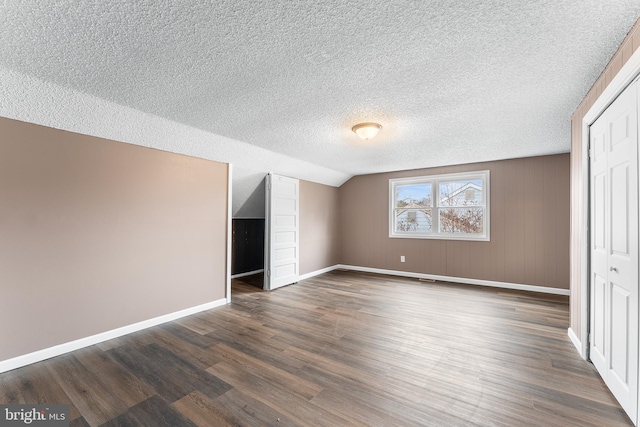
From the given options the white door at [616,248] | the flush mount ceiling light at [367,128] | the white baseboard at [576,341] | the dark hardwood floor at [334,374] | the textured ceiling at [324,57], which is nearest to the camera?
the textured ceiling at [324,57]

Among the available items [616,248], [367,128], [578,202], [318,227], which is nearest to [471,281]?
[578,202]

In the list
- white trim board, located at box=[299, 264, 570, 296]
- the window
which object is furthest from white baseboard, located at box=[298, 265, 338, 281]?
the window

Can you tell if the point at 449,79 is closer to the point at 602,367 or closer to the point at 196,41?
the point at 196,41

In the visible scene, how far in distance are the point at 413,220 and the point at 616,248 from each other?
393 centimetres

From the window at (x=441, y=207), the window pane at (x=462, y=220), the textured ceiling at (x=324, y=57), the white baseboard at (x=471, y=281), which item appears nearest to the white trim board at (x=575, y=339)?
the white baseboard at (x=471, y=281)

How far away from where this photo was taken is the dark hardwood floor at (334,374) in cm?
171

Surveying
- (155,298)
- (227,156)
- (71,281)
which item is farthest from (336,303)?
(71,281)

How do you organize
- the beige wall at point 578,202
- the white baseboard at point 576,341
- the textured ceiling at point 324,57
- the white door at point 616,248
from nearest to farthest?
the textured ceiling at point 324,57
the white door at point 616,248
the beige wall at point 578,202
the white baseboard at point 576,341

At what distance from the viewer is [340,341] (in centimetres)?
274

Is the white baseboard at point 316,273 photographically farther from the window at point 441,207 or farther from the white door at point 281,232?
the window at point 441,207

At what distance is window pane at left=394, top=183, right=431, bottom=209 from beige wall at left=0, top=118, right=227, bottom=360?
391 cm

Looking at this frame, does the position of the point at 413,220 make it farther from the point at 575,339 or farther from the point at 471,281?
the point at 575,339

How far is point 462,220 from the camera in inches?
206

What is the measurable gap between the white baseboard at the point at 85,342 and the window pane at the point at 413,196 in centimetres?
430
